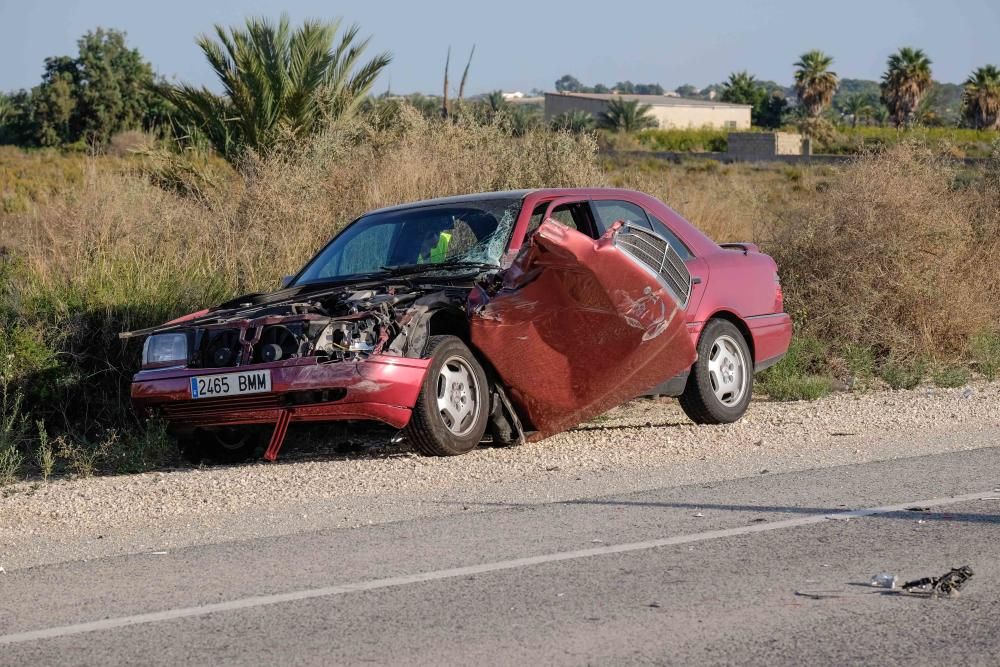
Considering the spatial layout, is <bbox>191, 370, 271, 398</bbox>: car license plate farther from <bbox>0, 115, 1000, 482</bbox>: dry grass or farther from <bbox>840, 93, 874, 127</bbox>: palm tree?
<bbox>840, 93, 874, 127</bbox>: palm tree

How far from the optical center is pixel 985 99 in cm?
7450

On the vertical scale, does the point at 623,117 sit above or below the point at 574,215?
above

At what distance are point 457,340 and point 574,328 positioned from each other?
756mm

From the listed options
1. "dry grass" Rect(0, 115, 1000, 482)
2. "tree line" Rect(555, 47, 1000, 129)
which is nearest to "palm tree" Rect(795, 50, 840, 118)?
"tree line" Rect(555, 47, 1000, 129)

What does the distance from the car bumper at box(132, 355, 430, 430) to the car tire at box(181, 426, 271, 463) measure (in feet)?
2.57

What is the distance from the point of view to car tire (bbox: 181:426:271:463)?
9.11 metres

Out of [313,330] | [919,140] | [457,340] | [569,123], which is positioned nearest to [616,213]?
[457,340]

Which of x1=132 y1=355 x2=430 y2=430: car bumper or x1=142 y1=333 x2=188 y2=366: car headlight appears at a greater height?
x1=142 y1=333 x2=188 y2=366: car headlight

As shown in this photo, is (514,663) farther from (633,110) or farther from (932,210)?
(633,110)

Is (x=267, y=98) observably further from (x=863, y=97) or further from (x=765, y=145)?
(x=863, y=97)

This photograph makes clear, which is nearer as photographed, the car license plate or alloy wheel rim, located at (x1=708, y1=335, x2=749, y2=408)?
the car license plate

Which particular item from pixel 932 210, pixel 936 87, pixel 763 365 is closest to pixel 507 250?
pixel 763 365

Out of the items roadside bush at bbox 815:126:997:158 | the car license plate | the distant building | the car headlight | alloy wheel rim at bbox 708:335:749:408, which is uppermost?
the distant building

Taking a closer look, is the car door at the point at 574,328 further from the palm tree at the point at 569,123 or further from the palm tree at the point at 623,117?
the palm tree at the point at 623,117
